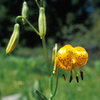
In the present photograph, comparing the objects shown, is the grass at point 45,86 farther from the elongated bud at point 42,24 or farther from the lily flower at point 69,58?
the elongated bud at point 42,24

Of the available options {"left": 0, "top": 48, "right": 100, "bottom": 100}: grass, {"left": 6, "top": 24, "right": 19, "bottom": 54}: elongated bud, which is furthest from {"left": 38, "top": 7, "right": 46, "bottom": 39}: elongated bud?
{"left": 0, "top": 48, "right": 100, "bottom": 100}: grass

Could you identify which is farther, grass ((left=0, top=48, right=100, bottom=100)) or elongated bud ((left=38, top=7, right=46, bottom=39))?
grass ((left=0, top=48, right=100, bottom=100))

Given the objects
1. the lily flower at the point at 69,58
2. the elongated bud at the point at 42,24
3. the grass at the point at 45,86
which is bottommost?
the grass at the point at 45,86

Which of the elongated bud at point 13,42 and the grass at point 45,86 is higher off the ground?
the elongated bud at point 13,42

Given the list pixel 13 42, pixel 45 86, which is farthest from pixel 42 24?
pixel 45 86

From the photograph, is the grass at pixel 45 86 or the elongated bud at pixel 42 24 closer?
the elongated bud at pixel 42 24

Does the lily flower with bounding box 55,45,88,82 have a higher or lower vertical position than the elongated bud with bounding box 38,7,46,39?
lower

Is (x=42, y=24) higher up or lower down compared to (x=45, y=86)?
higher up

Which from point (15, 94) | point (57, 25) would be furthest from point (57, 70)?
point (57, 25)

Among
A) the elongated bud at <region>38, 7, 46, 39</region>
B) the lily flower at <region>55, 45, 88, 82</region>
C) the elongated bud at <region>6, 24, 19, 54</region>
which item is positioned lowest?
the lily flower at <region>55, 45, 88, 82</region>

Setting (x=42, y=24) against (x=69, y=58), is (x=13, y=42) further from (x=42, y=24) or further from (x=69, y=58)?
(x=69, y=58)

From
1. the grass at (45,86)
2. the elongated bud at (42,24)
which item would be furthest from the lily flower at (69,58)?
the grass at (45,86)

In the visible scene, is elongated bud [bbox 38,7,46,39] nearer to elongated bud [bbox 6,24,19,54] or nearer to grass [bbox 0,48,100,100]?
elongated bud [bbox 6,24,19,54]
